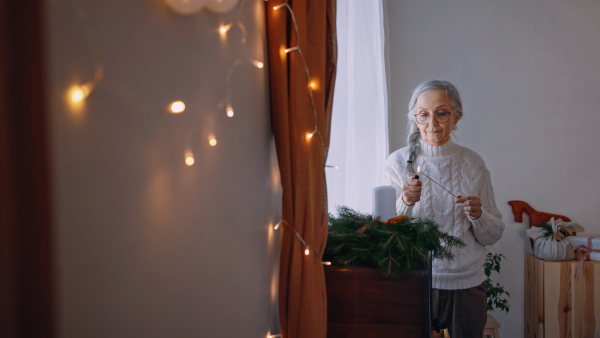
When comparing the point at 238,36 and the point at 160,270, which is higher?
the point at 238,36

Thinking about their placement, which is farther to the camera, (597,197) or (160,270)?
(597,197)

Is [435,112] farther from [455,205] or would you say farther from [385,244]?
[385,244]

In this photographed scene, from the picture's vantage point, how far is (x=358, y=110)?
6.88ft

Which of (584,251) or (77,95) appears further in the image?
(584,251)

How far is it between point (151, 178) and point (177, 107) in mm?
123

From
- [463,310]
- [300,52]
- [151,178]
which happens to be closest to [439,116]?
[463,310]

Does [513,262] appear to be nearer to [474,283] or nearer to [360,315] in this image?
[474,283]

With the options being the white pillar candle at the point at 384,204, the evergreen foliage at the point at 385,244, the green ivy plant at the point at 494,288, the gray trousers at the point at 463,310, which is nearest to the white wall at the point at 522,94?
the green ivy plant at the point at 494,288

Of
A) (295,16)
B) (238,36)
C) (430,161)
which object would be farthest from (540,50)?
(238,36)

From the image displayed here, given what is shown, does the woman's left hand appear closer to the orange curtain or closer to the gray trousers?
the gray trousers

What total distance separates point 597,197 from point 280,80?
263cm

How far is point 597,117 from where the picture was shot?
8.23 feet

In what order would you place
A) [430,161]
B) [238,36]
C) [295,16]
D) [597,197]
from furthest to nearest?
[597,197] < [430,161] < [295,16] < [238,36]

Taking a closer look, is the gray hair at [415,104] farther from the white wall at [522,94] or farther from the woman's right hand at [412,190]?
the white wall at [522,94]
